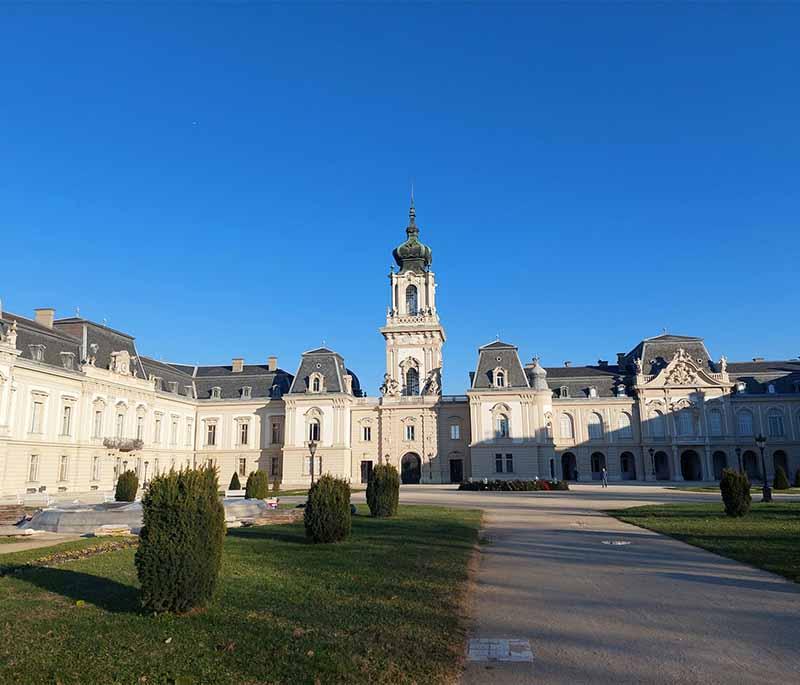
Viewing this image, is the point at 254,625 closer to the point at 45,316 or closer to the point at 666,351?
the point at 45,316

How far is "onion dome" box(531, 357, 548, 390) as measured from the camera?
60.4 m

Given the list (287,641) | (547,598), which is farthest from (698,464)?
(287,641)

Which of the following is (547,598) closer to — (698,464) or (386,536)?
(386,536)

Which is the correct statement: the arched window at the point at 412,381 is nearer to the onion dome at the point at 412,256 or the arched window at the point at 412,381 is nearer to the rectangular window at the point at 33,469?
the onion dome at the point at 412,256

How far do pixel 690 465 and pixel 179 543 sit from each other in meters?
66.4

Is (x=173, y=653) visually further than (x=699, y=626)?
No

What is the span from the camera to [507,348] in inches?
2365

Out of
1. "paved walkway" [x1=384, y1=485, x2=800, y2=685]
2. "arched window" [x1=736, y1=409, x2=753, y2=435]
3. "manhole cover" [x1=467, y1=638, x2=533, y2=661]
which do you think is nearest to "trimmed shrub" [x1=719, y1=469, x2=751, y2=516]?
"paved walkway" [x1=384, y1=485, x2=800, y2=685]

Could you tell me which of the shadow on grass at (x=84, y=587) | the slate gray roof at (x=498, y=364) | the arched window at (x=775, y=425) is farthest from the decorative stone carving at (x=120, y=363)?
the arched window at (x=775, y=425)

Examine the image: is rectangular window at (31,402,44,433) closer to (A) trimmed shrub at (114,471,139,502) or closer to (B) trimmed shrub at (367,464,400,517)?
(A) trimmed shrub at (114,471,139,502)

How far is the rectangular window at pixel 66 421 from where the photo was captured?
4303 cm

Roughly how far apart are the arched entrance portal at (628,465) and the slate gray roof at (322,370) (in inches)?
1240

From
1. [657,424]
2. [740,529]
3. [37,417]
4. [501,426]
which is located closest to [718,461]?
[657,424]

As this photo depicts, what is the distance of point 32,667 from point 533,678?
18.5ft
